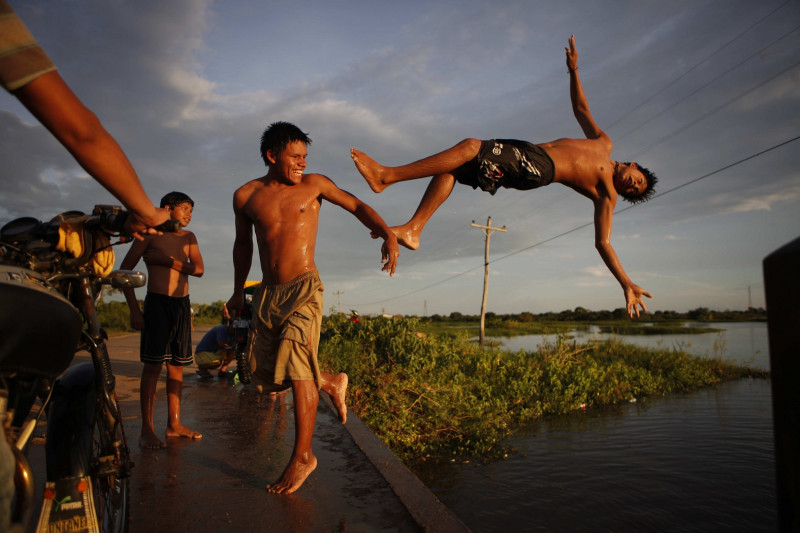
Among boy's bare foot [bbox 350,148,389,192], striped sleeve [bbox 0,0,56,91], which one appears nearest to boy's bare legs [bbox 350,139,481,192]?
boy's bare foot [bbox 350,148,389,192]

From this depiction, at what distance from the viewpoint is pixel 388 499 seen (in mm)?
2691

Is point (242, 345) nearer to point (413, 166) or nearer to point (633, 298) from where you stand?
point (413, 166)

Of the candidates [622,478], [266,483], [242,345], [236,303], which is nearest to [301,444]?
[266,483]

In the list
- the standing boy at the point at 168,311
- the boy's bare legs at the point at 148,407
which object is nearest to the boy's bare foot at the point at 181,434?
the standing boy at the point at 168,311

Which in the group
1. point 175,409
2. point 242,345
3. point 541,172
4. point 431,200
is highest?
point 541,172

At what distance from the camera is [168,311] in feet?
13.8

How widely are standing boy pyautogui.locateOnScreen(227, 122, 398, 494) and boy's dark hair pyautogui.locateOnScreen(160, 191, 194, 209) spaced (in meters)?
1.17

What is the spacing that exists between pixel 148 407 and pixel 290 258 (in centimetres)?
186

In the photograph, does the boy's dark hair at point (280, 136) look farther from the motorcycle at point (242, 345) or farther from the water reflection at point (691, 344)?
the water reflection at point (691, 344)

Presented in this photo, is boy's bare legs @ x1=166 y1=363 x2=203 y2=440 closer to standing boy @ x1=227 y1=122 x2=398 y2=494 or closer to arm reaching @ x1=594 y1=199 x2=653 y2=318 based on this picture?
standing boy @ x1=227 y1=122 x2=398 y2=494

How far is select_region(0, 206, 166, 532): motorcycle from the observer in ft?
4.14

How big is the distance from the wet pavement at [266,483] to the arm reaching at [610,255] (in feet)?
7.05

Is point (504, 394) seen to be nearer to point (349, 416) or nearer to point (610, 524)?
point (610, 524)

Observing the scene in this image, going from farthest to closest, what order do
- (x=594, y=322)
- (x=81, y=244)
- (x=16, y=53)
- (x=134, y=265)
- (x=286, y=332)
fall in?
(x=594, y=322), (x=134, y=265), (x=286, y=332), (x=81, y=244), (x=16, y=53)
